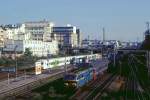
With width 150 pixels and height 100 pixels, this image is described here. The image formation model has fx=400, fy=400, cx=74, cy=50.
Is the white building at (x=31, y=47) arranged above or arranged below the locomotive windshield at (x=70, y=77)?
above

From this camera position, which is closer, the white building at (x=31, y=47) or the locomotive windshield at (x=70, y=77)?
the locomotive windshield at (x=70, y=77)

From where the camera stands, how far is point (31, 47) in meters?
135

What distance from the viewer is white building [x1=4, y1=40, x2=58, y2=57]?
120 metres

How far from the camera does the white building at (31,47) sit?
4707 inches

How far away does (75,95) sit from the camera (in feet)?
116

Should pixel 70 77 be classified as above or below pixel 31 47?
below

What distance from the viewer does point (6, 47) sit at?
396 ft

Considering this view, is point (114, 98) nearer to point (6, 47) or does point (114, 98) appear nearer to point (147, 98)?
point (147, 98)

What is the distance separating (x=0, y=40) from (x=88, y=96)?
370 ft

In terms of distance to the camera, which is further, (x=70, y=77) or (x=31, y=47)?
(x=31, y=47)

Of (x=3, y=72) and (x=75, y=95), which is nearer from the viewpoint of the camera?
(x=75, y=95)

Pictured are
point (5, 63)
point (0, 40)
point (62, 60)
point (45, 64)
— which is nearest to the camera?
point (45, 64)

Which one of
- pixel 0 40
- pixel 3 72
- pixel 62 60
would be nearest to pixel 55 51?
pixel 0 40

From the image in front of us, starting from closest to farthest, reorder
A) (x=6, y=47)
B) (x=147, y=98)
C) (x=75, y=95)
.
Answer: (x=147, y=98)
(x=75, y=95)
(x=6, y=47)
